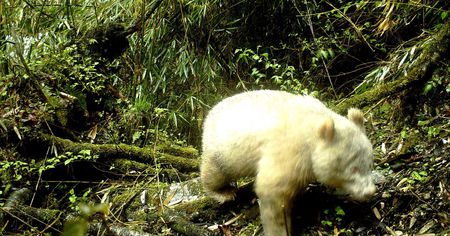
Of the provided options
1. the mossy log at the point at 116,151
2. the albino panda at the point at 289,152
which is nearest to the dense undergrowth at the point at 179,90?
the mossy log at the point at 116,151

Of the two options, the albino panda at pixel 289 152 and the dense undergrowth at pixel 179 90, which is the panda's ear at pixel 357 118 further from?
the dense undergrowth at pixel 179 90

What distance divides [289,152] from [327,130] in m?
0.32

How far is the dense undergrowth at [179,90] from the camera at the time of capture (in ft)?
12.1

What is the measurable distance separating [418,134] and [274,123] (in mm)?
1608

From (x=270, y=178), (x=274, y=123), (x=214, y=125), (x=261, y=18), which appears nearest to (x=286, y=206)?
(x=270, y=178)

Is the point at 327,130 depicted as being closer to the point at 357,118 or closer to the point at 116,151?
the point at 357,118

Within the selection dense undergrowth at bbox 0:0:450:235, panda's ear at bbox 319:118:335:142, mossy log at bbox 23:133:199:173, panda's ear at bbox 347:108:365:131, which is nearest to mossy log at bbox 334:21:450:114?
dense undergrowth at bbox 0:0:450:235

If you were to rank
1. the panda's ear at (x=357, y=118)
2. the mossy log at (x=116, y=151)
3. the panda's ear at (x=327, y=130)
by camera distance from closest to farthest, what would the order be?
the panda's ear at (x=327, y=130)
the panda's ear at (x=357, y=118)
the mossy log at (x=116, y=151)

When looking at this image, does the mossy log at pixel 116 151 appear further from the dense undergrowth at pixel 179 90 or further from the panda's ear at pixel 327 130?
the panda's ear at pixel 327 130

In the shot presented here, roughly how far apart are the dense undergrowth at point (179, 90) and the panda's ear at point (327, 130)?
641mm

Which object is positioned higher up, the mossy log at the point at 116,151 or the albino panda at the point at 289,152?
the albino panda at the point at 289,152

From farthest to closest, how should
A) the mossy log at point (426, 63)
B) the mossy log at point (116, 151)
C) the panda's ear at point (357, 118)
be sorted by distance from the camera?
the mossy log at point (116, 151) → the mossy log at point (426, 63) → the panda's ear at point (357, 118)

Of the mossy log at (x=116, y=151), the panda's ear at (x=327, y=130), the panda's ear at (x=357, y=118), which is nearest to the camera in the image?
the panda's ear at (x=327, y=130)

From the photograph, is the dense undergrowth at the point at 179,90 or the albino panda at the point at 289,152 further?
the dense undergrowth at the point at 179,90
